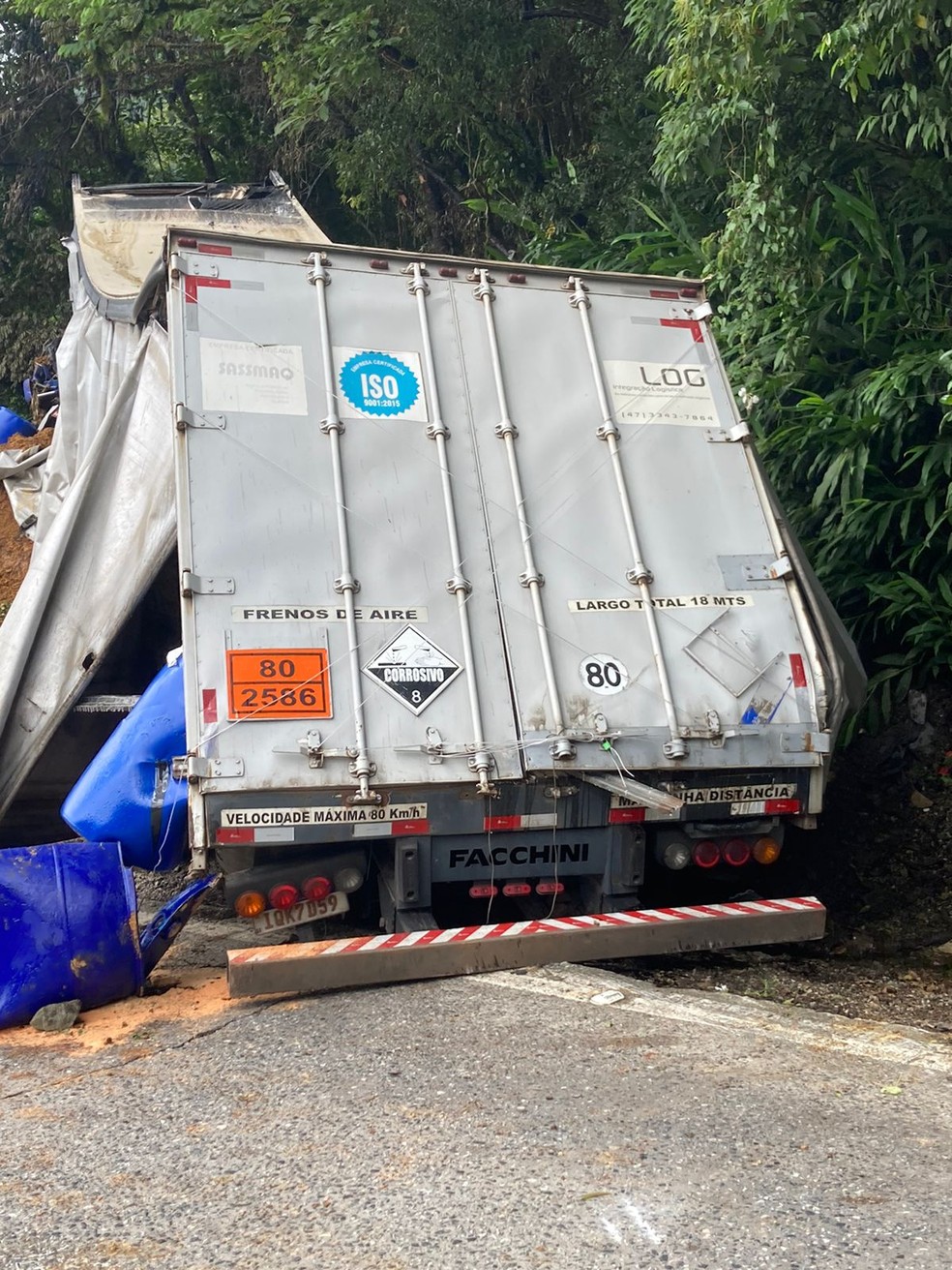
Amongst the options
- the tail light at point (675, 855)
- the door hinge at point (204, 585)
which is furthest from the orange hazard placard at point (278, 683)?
the tail light at point (675, 855)

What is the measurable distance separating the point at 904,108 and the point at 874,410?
66.3 inches

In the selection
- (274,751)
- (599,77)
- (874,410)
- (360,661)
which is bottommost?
(274,751)

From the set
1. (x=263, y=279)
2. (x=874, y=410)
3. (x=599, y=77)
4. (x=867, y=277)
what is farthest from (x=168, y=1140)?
(x=599, y=77)

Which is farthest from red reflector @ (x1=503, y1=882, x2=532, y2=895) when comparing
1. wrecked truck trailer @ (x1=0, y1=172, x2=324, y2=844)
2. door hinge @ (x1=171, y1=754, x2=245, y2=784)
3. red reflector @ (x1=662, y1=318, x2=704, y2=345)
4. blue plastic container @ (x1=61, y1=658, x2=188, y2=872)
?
red reflector @ (x1=662, y1=318, x2=704, y2=345)

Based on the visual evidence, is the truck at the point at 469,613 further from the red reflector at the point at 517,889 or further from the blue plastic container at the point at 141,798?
the blue plastic container at the point at 141,798

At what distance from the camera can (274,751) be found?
4.71m

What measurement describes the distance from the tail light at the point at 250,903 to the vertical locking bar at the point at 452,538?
0.98m

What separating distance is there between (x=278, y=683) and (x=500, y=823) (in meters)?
1.05

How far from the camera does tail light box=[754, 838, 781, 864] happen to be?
541 cm

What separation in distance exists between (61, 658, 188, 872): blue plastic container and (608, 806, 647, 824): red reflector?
1.77m

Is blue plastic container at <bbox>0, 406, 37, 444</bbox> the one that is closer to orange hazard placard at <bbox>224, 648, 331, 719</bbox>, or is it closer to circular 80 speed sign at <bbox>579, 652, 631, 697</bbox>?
orange hazard placard at <bbox>224, 648, 331, 719</bbox>

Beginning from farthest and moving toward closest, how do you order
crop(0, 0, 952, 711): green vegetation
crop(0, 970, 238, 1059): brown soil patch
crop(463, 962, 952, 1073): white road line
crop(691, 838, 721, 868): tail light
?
crop(0, 0, 952, 711): green vegetation
crop(691, 838, 721, 868): tail light
crop(0, 970, 238, 1059): brown soil patch
crop(463, 962, 952, 1073): white road line

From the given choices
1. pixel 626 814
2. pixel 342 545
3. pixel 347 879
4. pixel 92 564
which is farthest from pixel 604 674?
pixel 92 564

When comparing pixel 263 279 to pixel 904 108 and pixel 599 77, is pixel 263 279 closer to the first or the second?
pixel 904 108
